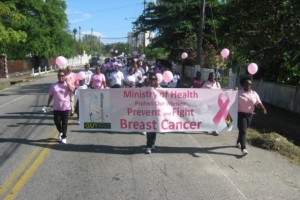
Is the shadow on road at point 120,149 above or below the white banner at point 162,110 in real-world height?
below

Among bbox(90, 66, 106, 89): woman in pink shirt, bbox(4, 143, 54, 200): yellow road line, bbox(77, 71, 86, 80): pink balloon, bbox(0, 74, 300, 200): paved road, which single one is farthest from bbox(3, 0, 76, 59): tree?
bbox(4, 143, 54, 200): yellow road line

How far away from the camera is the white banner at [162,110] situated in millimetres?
10203

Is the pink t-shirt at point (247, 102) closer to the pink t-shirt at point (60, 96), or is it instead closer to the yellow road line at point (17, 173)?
the pink t-shirt at point (60, 96)

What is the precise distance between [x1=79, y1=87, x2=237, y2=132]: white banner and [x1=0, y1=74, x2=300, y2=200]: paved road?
1.58ft

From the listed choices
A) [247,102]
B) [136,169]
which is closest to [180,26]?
[247,102]

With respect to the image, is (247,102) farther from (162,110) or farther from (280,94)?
(280,94)

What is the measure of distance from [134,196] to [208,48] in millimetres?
30137

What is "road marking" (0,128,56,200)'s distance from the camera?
22.2ft

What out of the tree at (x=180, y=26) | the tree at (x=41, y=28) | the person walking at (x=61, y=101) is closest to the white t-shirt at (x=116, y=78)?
the person walking at (x=61, y=101)

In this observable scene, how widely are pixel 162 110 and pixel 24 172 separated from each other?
352 cm

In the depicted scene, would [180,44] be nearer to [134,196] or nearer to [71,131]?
[71,131]

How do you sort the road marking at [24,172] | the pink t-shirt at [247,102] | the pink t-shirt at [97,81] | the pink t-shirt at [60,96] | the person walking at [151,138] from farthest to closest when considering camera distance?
the pink t-shirt at [97,81] → the pink t-shirt at [60,96] → the pink t-shirt at [247,102] → the person walking at [151,138] → the road marking at [24,172]

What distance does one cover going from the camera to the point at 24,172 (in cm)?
780

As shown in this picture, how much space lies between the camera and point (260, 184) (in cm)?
738
